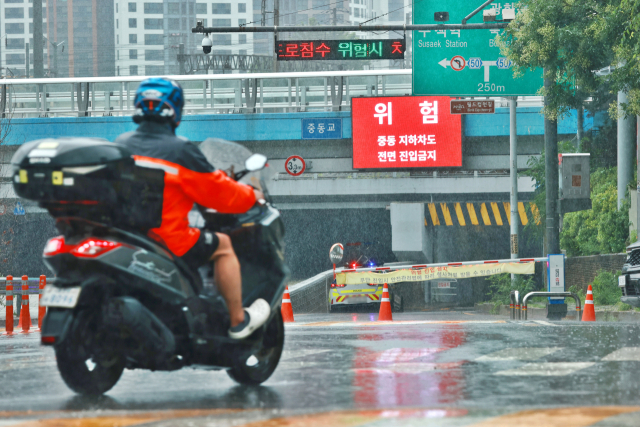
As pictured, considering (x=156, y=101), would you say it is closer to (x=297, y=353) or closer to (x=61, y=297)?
(x=61, y=297)

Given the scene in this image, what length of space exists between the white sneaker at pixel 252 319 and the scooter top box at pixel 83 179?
885 mm

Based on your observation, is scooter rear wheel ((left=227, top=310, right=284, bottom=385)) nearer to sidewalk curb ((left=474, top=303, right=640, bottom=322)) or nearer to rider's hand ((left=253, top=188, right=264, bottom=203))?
rider's hand ((left=253, top=188, right=264, bottom=203))

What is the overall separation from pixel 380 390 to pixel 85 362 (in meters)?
1.79

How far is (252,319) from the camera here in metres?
5.36

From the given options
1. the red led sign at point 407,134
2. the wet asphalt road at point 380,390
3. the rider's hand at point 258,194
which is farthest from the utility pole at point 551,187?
the red led sign at point 407,134

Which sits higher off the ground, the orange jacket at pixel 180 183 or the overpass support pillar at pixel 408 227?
the orange jacket at pixel 180 183

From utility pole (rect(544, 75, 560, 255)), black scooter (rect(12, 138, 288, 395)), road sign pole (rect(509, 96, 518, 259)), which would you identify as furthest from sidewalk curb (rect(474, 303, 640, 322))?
black scooter (rect(12, 138, 288, 395))

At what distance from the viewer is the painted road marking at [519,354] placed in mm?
7000

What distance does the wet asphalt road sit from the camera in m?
4.58

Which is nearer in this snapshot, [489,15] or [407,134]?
[489,15]

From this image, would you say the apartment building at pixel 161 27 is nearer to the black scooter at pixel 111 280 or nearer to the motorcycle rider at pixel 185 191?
the motorcycle rider at pixel 185 191

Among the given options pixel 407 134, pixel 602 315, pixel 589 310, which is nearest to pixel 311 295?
pixel 602 315

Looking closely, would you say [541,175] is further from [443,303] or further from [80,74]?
[80,74]

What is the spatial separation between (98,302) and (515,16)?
14980 mm
